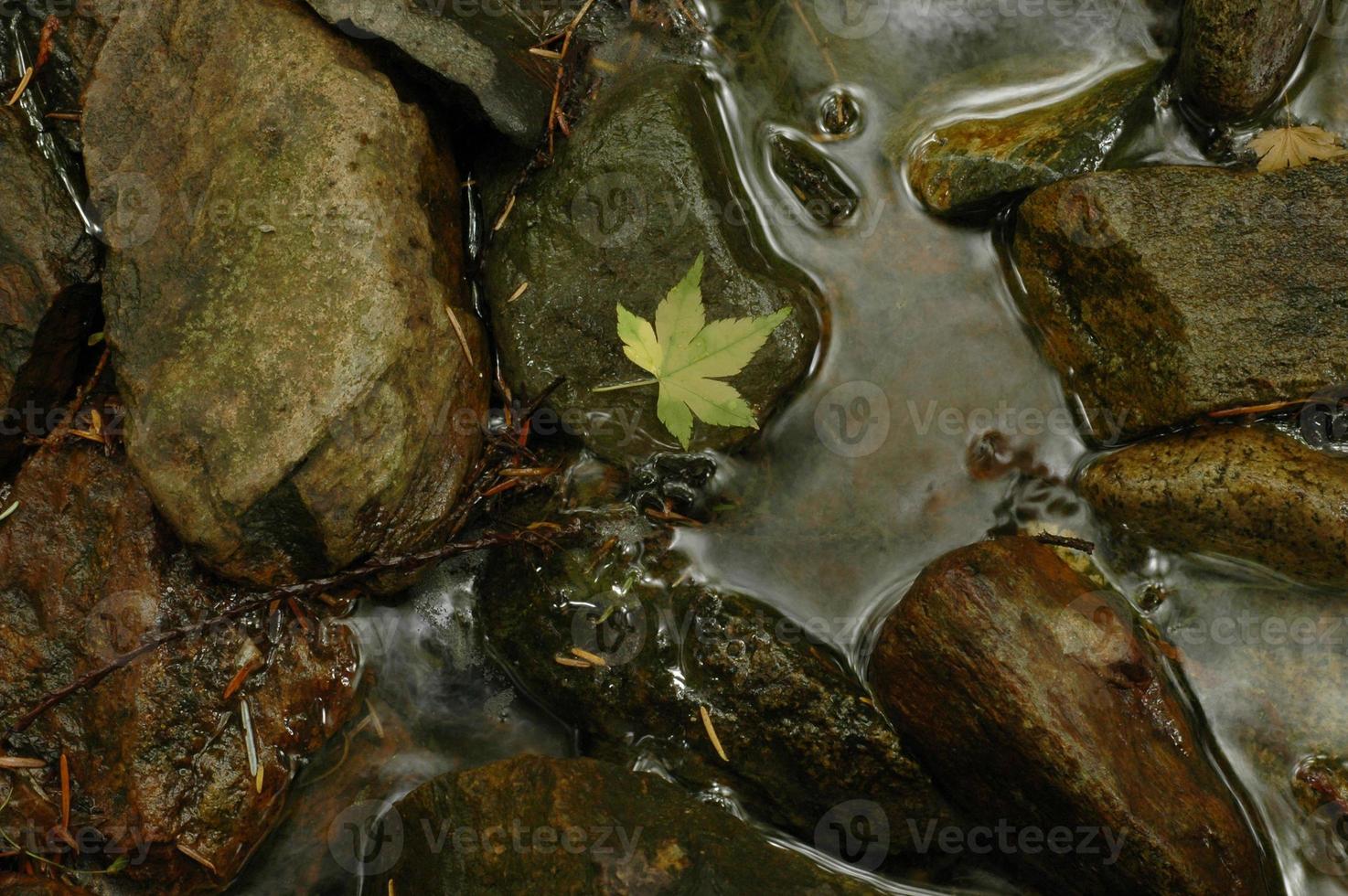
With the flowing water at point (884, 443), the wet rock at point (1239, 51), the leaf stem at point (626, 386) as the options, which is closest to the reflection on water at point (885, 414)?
the flowing water at point (884, 443)

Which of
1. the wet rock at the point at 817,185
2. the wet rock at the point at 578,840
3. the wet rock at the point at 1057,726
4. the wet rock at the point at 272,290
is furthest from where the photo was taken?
the wet rock at the point at 817,185

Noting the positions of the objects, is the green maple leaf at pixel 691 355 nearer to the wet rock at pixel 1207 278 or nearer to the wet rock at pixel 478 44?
the wet rock at pixel 478 44

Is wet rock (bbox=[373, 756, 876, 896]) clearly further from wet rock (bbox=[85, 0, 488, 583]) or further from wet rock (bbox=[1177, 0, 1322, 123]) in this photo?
wet rock (bbox=[1177, 0, 1322, 123])

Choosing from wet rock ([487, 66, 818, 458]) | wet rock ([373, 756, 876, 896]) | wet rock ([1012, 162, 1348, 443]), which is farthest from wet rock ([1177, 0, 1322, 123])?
wet rock ([373, 756, 876, 896])

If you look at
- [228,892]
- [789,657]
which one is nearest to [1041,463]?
[789,657]

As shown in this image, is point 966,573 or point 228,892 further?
point 228,892

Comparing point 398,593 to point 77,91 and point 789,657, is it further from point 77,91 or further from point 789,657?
point 77,91
